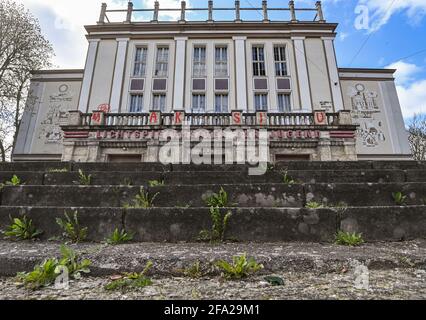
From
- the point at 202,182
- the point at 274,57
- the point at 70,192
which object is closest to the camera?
the point at 70,192

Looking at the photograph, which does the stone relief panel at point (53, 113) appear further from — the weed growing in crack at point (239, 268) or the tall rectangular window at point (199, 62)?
the weed growing in crack at point (239, 268)

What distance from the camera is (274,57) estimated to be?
19.1 m

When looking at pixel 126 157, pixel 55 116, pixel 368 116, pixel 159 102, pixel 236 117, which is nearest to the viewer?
pixel 236 117

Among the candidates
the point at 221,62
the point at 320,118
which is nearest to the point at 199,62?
the point at 221,62

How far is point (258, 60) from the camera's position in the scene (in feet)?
62.4

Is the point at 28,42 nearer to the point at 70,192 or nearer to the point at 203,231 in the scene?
the point at 70,192

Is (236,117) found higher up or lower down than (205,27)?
lower down

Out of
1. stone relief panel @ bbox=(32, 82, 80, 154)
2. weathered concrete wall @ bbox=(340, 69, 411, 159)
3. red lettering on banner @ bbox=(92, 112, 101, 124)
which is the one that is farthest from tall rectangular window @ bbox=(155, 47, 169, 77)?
weathered concrete wall @ bbox=(340, 69, 411, 159)

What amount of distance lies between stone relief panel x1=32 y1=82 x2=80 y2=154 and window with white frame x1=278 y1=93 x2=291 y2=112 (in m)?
14.8

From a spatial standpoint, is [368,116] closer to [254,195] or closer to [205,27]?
[205,27]

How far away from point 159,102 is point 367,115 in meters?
14.5

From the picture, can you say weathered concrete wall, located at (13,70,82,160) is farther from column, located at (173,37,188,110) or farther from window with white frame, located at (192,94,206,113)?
window with white frame, located at (192,94,206,113)

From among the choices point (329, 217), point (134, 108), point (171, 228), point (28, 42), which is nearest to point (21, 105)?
point (28, 42)

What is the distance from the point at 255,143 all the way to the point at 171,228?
993cm
